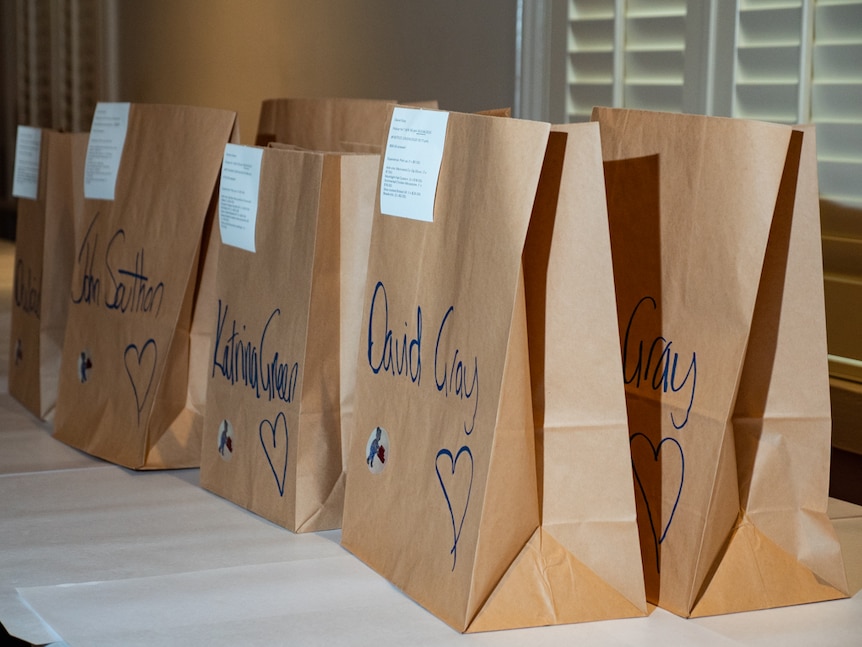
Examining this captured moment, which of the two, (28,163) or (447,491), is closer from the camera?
(447,491)

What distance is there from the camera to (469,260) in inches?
33.3

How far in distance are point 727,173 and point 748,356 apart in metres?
0.15

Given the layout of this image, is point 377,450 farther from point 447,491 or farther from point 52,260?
point 52,260

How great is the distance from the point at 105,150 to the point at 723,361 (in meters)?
0.84

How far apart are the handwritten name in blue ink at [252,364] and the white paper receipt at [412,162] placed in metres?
0.21

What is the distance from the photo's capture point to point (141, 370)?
126 centimetres

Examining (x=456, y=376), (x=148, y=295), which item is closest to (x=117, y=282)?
(x=148, y=295)

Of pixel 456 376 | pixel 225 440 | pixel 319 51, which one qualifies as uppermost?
pixel 319 51

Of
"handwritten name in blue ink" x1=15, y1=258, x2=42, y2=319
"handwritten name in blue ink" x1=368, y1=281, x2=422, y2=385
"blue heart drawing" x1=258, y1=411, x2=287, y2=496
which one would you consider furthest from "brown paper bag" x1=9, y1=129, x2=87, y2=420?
"handwritten name in blue ink" x1=368, y1=281, x2=422, y2=385

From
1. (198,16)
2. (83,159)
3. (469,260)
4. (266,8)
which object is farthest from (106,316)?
(198,16)

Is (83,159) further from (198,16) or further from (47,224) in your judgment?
(198,16)

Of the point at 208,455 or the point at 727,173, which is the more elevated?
the point at 727,173

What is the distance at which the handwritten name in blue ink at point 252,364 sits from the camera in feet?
3.48

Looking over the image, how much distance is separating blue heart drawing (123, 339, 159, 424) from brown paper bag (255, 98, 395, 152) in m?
0.32
